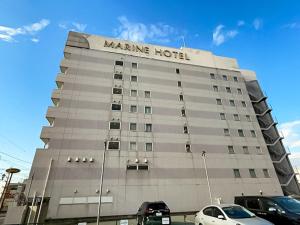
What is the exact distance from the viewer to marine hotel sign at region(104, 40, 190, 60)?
108 feet

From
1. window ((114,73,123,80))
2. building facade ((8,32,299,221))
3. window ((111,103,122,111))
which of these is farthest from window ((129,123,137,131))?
window ((114,73,123,80))

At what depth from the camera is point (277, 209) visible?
9578 mm

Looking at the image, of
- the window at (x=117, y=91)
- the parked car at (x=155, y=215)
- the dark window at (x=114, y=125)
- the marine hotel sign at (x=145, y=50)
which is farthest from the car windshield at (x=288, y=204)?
the marine hotel sign at (x=145, y=50)

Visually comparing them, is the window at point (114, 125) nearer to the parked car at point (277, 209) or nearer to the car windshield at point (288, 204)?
the parked car at point (277, 209)

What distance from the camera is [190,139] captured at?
89.6 ft

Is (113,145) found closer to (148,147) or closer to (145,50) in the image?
(148,147)

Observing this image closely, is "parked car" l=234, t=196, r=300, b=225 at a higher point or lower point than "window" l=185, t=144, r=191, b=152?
lower

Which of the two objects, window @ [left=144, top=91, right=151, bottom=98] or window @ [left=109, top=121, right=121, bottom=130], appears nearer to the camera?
window @ [left=109, top=121, right=121, bottom=130]

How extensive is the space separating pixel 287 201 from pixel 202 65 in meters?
30.1

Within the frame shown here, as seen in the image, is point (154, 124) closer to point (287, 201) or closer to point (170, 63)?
point (170, 63)

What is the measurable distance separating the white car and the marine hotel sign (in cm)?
2968

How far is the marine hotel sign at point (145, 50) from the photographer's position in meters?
33.0

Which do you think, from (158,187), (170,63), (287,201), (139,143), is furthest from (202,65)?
(287,201)

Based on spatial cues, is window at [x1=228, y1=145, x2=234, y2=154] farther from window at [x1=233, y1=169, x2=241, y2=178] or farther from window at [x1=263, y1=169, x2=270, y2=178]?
window at [x1=263, y1=169, x2=270, y2=178]
